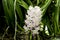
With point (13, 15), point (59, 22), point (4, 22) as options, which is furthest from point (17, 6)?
point (59, 22)

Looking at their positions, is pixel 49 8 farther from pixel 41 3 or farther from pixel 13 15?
pixel 13 15

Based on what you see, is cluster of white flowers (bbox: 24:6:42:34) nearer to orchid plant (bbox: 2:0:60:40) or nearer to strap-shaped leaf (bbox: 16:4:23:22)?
orchid plant (bbox: 2:0:60:40)

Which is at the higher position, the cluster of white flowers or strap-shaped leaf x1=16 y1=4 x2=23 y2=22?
strap-shaped leaf x1=16 y1=4 x2=23 y2=22

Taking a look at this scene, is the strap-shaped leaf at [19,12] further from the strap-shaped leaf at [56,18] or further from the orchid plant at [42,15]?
the strap-shaped leaf at [56,18]

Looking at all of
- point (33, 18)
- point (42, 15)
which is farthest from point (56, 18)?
point (33, 18)

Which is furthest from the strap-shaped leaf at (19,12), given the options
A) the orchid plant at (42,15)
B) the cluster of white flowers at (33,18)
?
the cluster of white flowers at (33,18)

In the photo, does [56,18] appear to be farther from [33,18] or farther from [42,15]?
[33,18]

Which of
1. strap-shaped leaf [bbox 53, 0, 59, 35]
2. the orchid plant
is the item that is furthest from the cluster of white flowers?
strap-shaped leaf [bbox 53, 0, 59, 35]

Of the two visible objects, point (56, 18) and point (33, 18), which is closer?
point (33, 18)
